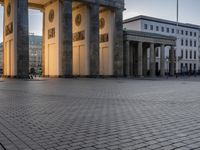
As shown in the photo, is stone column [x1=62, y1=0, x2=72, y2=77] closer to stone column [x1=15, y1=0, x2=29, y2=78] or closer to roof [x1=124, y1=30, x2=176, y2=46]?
stone column [x1=15, y1=0, x2=29, y2=78]

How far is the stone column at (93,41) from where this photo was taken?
5475 centimetres

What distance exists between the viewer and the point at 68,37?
51344 millimetres

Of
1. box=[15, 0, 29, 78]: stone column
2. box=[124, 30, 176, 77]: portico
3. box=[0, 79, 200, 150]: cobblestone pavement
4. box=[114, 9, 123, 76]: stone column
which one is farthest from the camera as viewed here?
box=[124, 30, 176, 77]: portico

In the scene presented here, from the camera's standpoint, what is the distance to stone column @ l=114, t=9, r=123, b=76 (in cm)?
5903

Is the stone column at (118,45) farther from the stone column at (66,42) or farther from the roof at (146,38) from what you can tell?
the stone column at (66,42)

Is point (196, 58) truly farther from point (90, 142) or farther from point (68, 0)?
point (90, 142)

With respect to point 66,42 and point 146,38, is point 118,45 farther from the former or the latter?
point 66,42

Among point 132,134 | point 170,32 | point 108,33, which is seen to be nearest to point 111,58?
point 108,33

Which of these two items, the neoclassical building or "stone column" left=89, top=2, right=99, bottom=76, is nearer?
the neoclassical building

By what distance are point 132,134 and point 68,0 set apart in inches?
1878

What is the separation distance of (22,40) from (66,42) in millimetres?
8342

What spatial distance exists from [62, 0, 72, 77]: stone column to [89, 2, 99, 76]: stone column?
16.0ft

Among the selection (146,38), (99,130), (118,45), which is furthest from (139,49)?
(99,130)

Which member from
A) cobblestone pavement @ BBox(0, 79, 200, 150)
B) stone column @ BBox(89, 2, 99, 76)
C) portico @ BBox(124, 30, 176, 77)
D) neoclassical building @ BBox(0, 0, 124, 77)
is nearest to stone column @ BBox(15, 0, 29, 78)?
neoclassical building @ BBox(0, 0, 124, 77)
